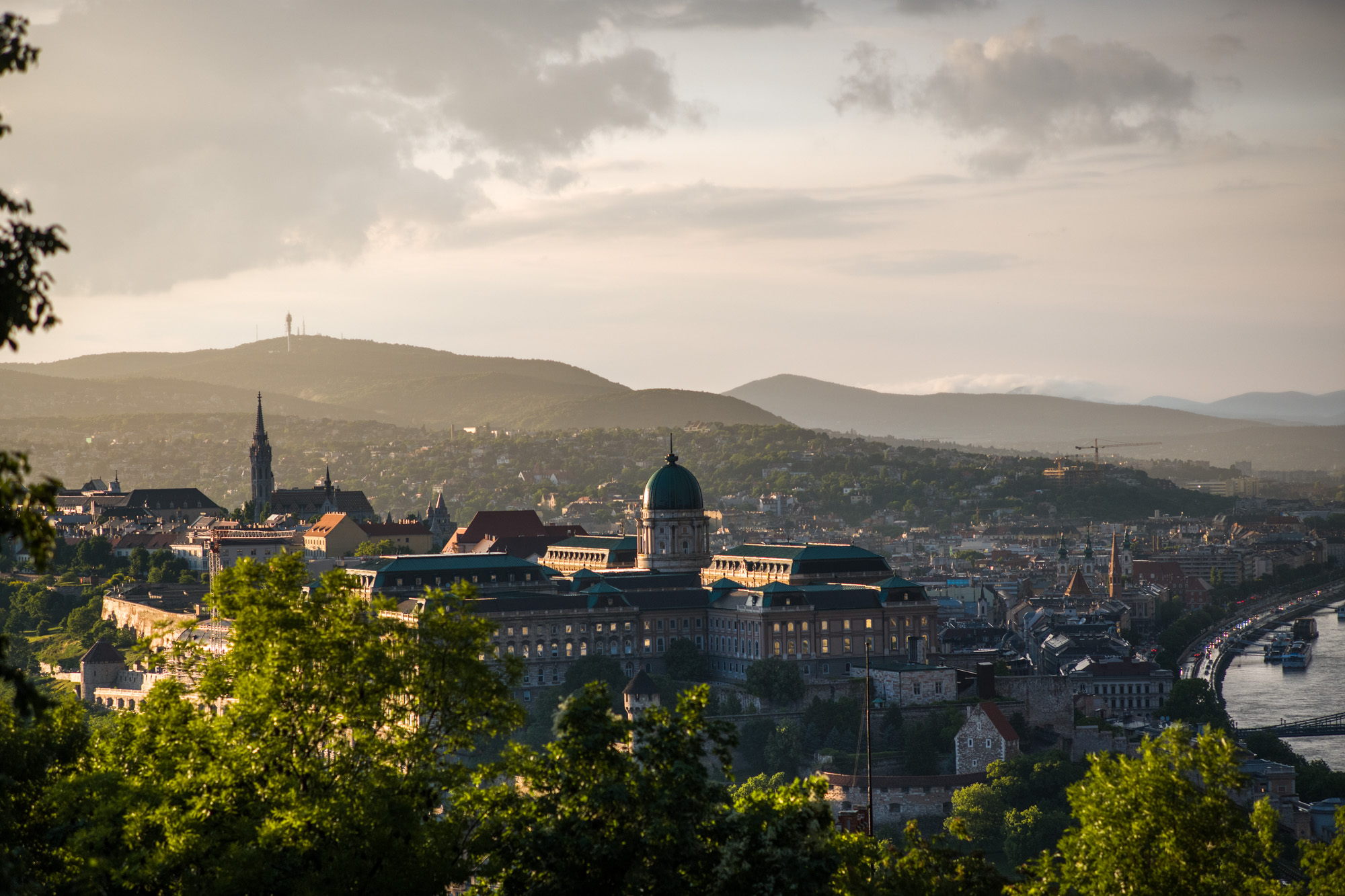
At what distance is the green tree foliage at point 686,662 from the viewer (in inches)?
5108

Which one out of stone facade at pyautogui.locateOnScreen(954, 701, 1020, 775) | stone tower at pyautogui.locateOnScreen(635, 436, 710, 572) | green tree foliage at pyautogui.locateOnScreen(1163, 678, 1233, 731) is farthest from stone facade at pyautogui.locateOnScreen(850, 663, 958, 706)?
stone tower at pyautogui.locateOnScreen(635, 436, 710, 572)

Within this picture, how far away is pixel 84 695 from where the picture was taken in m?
135

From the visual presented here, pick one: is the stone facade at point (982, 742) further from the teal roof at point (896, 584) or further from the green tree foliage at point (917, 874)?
the green tree foliage at point (917, 874)

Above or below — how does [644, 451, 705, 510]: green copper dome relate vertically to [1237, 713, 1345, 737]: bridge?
above

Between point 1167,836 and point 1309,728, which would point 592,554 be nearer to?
point 1309,728

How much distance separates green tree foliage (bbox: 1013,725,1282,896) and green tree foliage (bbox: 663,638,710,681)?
89.7m

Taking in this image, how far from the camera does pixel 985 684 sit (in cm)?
12175

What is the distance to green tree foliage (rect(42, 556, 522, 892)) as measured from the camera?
33938 mm

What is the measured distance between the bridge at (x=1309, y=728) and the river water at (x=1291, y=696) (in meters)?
0.67

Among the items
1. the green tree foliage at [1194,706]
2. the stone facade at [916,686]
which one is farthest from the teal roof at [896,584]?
the green tree foliage at [1194,706]

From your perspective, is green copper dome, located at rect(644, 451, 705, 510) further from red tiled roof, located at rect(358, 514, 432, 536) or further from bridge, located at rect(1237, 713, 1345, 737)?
red tiled roof, located at rect(358, 514, 432, 536)

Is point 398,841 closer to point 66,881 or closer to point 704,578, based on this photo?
point 66,881

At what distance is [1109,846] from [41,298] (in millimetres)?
24335

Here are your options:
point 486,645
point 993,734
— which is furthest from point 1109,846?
point 993,734
